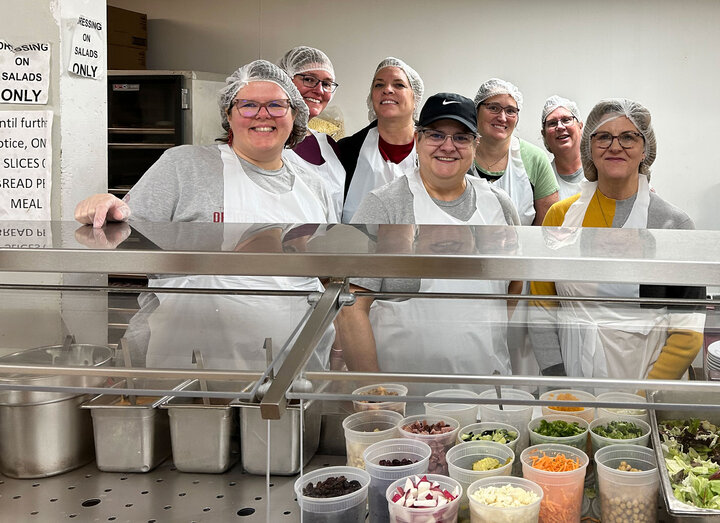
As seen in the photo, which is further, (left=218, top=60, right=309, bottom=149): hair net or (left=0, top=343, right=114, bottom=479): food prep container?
(left=218, top=60, right=309, bottom=149): hair net

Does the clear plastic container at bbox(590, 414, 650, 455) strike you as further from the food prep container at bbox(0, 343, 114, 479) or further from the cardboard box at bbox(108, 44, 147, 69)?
the cardboard box at bbox(108, 44, 147, 69)

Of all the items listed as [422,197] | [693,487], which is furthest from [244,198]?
[693,487]

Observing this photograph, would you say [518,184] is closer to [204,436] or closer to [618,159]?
[618,159]

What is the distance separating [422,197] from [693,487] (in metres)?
1.22

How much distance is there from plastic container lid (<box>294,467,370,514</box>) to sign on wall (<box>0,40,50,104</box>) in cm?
164

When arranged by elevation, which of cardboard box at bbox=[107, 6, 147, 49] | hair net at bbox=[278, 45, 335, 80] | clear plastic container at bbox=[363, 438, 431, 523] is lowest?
clear plastic container at bbox=[363, 438, 431, 523]

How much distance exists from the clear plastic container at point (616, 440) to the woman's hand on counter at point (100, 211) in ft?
3.66

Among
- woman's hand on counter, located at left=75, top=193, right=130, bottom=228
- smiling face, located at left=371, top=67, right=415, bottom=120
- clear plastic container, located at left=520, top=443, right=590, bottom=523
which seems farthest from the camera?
smiling face, located at left=371, top=67, right=415, bottom=120

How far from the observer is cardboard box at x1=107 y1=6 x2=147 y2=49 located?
4.93 metres

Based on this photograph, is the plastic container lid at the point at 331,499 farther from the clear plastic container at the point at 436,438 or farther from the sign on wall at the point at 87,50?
the sign on wall at the point at 87,50

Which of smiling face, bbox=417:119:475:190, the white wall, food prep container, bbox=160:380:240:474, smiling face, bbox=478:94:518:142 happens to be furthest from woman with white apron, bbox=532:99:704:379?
the white wall

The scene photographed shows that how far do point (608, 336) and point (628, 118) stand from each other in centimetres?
125

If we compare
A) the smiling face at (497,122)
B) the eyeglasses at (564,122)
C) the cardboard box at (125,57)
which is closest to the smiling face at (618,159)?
the smiling face at (497,122)

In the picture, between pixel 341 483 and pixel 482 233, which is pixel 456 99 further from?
pixel 341 483
